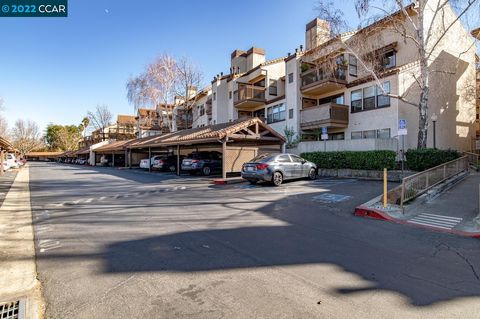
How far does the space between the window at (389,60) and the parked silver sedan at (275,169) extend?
11.3 meters

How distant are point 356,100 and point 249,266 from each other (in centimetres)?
2082

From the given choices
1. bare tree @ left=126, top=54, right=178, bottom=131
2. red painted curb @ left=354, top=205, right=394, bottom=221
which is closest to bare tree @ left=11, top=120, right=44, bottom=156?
bare tree @ left=126, top=54, right=178, bottom=131

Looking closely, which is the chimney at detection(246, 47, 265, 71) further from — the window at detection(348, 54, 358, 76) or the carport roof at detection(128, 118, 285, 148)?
the carport roof at detection(128, 118, 285, 148)

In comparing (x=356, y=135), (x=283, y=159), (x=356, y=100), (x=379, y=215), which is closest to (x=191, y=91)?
(x=356, y=100)

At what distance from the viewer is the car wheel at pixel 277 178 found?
14.2 m

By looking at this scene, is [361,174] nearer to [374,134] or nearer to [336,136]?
[374,134]

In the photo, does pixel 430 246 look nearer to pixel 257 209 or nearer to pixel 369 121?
pixel 257 209

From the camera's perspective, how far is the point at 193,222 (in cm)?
728

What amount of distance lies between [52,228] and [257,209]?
5282 mm

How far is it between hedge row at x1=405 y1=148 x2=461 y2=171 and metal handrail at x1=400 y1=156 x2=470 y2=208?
3.53ft

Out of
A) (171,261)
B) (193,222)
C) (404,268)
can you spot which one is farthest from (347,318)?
(193,222)

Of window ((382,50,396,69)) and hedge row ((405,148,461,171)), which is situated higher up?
window ((382,50,396,69))

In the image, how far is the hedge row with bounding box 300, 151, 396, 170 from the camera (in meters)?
16.2

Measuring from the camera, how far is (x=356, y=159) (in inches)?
688
